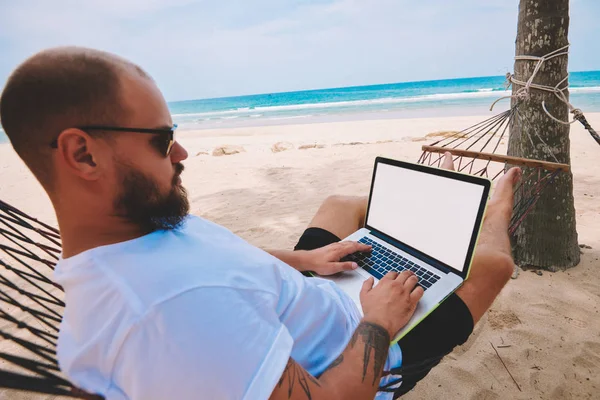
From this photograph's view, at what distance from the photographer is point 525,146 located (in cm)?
223

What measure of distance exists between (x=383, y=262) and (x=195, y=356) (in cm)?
98

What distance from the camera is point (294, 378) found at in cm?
70

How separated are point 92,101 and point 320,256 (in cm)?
91

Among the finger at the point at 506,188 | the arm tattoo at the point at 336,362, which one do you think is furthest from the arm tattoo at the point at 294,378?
the finger at the point at 506,188

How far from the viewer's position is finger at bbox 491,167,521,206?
5.36ft

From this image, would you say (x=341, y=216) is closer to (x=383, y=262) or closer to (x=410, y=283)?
(x=383, y=262)

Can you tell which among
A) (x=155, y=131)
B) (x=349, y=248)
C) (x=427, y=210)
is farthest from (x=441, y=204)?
(x=155, y=131)

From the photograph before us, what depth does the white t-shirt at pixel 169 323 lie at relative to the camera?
605mm

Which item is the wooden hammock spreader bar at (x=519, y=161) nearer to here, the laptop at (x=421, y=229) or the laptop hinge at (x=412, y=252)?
the laptop at (x=421, y=229)

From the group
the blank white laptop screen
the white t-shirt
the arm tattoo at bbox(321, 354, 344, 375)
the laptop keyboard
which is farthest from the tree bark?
the white t-shirt

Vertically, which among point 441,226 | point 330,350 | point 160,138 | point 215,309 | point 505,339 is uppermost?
point 160,138

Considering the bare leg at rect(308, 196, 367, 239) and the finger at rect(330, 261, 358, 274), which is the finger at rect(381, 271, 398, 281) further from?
the bare leg at rect(308, 196, 367, 239)

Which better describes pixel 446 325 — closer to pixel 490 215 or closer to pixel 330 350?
pixel 330 350

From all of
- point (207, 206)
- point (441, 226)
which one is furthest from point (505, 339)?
point (207, 206)
